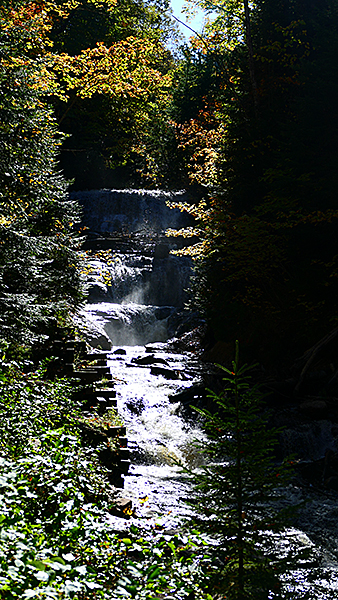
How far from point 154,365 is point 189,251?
364 centimetres

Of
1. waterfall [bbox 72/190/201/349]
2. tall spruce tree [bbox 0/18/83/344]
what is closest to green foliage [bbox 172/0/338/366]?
waterfall [bbox 72/190/201/349]

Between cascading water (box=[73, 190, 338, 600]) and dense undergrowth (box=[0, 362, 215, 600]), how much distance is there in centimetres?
55

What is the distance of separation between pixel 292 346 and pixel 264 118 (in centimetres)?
662

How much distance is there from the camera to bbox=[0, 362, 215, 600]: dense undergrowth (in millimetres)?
1998

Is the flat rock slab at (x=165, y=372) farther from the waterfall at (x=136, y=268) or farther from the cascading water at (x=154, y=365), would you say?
the waterfall at (x=136, y=268)

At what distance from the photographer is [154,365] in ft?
45.9

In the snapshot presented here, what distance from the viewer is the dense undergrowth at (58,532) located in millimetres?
1998

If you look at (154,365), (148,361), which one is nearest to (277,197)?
(154,365)

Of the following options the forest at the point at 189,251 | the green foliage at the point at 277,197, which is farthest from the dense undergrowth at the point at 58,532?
the green foliage at the point at 277,197

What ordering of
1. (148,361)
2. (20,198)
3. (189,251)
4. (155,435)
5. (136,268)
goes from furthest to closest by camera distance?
(136,268), (189,251), (148,361), (155,435), (20,198)

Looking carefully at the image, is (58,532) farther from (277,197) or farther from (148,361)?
(148,361)

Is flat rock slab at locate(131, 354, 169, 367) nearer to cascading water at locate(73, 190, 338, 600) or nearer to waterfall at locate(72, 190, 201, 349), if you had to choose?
cascading water at locate(73, 190, 338, 600)

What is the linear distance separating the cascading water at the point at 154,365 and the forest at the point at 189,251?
717 mm

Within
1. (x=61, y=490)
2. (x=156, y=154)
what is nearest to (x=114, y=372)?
(x=61, y=490)
